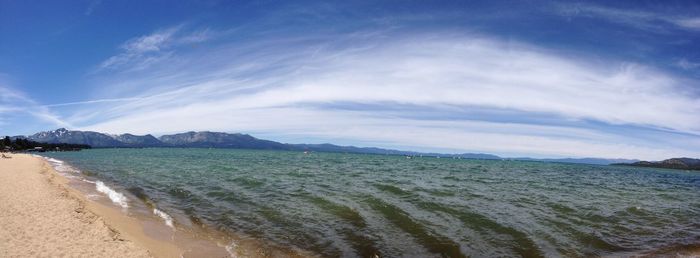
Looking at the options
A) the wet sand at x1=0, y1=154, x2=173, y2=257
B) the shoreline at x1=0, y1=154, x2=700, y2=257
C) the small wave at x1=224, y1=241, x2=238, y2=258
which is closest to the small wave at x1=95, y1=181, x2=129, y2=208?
the shoreline at x1=0, y1=154, x2=700, y2=257

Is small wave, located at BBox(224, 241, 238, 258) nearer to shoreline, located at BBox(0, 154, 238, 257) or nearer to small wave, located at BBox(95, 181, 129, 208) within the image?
shoreline, located at BBox(0, 154, 238, 257)

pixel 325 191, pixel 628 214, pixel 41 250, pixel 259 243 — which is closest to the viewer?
pixel 41 250

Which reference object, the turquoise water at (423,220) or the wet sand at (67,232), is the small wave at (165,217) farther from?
the wet sand at (67,232)

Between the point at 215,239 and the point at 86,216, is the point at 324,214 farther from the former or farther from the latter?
the point at 86,216

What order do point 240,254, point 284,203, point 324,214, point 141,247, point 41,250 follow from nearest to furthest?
1. point 41,250
2. point 141,247
3. point 240,254
4. point 324,214
5. point 284,203

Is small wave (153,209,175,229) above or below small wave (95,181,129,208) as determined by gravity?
below

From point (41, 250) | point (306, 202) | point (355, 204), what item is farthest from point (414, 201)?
point (41, 250)

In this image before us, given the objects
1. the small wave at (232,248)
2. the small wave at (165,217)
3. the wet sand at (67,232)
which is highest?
the wet sand at (67,232)

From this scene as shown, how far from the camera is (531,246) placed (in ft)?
49.5

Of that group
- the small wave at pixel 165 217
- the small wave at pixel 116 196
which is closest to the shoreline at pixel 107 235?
the small wave at pixel 165 217

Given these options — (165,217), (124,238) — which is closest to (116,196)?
(165,217)

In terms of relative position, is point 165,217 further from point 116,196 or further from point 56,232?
point 116,196

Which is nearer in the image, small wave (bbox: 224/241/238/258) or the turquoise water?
small wave (bbox: 224/241/238/258)

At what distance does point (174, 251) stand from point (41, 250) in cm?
332
